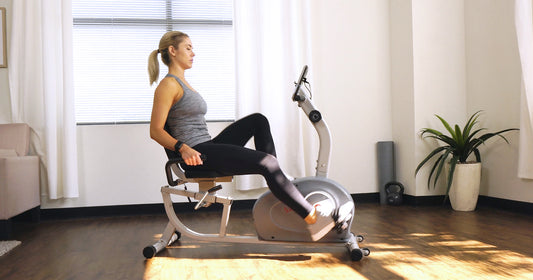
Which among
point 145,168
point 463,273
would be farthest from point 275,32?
point 463,273

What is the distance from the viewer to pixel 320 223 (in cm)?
216

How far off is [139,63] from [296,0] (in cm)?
142

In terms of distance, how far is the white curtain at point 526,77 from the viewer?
310 cm

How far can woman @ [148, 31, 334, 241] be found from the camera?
209 centimetres

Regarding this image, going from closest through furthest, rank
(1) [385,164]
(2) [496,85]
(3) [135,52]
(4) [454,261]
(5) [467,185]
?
(4) [454,261] < (5) [467,185] < (2) [496,85] < (3) [135,52] < (1) [385,164]

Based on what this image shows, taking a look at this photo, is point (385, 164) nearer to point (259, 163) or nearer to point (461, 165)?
point (461, 165)

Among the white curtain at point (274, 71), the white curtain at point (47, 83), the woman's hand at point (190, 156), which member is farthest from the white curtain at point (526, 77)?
the white curtain at point (47, 83)

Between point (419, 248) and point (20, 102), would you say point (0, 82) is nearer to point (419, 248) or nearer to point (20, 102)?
point (20, 102)

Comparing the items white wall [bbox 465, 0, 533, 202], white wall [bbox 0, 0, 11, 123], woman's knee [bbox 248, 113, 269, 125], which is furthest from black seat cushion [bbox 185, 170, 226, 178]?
A: white wall [bbox 465, 0, 533, 202]

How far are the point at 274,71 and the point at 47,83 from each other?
1794 millimetres

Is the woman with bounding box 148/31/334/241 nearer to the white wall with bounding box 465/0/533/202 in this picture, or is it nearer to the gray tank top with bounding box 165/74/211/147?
the gray tank top with bounding box 165/74/211/147

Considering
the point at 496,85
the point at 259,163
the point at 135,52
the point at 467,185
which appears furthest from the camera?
the point at 135,52

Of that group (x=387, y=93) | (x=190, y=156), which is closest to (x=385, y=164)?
(x=387, y=93)

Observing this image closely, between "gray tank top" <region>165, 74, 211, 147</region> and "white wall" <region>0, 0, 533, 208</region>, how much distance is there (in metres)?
1.52
